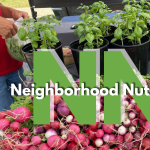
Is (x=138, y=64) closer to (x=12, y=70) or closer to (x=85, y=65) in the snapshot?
(x=85, y=65)

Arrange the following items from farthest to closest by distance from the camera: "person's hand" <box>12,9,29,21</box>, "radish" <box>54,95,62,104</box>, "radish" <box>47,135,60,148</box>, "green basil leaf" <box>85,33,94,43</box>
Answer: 1. "person's hand" <box>12,9,29,21</box>
2. "green basil leaf" <box>85,33,94,43</box>
3. "radish" <box>54,95,62,104</box>
4. "radish" <box>47,135,60,148</box>

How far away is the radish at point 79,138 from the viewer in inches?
24.3

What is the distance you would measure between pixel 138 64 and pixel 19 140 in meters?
0.78

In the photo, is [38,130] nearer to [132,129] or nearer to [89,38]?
[132,129]

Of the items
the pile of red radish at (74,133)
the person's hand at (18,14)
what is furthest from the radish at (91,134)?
the person's hand at (18,14)

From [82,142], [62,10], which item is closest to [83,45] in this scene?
[82,142]

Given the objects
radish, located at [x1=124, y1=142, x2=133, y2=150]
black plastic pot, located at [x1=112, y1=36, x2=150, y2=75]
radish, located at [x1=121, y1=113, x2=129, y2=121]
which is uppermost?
black plastic pot, located at [x1=112, y1=36, x2=150, y2=75]

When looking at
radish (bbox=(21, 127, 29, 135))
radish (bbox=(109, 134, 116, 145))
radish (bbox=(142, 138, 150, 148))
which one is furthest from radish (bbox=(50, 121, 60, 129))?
radish (bbox=(142, 138, 150, 148))

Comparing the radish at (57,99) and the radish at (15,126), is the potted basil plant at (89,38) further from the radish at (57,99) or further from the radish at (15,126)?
the radish at (15,126)

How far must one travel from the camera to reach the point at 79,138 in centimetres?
63

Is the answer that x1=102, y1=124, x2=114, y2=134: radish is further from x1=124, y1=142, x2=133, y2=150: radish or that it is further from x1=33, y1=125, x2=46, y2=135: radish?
x1=33, y1=125, x2=46, y2=135: radish

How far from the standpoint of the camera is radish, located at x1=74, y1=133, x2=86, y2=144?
62cm

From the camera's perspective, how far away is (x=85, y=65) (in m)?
0.82

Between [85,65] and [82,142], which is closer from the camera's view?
[82,142]
